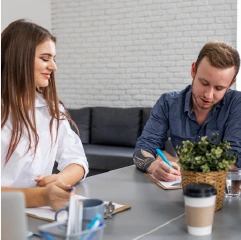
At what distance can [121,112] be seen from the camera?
5.25 metres

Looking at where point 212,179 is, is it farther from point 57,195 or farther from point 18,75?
point 18,75

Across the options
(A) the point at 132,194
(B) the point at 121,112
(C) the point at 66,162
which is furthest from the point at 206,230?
(B) the point at 121,112

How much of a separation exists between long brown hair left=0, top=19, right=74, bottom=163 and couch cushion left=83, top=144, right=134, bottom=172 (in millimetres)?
2826

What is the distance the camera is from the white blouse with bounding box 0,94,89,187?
1682 millimetres

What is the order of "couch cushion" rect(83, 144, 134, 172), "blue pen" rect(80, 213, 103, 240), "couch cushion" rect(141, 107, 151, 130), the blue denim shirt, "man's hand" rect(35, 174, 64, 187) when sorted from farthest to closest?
1. "couch cushion" rect(141, 107, 151, 130)
2. "couch cushion" rect(83, 144, 134, 172)
3. the blue denim shirt
4. "man's hand" rect(35, 174, 64, 187)
5. "blue pen" rect(80, 213, 103, 240)

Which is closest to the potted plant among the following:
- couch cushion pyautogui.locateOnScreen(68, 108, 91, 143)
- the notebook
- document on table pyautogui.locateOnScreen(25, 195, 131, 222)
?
document on table pyautogui.locateOnScreen(25, 195, 131, 222)

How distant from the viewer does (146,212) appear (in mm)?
1372

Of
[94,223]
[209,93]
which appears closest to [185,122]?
[209,93]

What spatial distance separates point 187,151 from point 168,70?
3.84 metres

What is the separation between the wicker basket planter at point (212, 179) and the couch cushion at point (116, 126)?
3660 millimetres

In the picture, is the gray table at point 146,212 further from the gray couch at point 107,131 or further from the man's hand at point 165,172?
the gray couch at point 107,131

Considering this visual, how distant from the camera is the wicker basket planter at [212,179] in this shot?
1.33 metres

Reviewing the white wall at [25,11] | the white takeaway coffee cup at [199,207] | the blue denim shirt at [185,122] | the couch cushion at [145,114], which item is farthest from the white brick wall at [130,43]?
the white takeaway coffee cup at [199,207]

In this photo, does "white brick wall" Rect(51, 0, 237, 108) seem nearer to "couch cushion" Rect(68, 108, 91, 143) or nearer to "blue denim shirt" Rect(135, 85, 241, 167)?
"couch cushion" Rect(68, 108, 91, 143)
